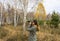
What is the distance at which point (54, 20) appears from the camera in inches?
893

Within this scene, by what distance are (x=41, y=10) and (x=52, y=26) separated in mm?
35491

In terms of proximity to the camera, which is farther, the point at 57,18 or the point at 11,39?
A: the point at 57,18

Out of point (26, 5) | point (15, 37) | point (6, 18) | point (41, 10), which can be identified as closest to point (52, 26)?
point (26, 5)

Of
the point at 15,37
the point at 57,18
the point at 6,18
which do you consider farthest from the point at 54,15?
the point at 6,18

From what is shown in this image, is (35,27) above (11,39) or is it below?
above

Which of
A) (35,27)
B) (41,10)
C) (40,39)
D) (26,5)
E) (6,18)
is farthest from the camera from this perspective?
(6,18)

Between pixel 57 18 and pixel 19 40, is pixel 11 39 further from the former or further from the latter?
pixel 57 18

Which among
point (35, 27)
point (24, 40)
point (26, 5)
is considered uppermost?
point (26, 5)

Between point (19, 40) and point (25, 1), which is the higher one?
point (25, 1)

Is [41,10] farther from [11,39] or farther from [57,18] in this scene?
[11,39]

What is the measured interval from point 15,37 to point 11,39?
1.07 feet

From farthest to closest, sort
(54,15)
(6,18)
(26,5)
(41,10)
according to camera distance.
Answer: (6,18) < (41,10) < (26,5) < (54,15)

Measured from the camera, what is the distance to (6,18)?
63.8 metres

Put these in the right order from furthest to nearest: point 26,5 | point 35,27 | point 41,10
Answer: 1. point 41,10
2. point 26,5
3. point 35,27
